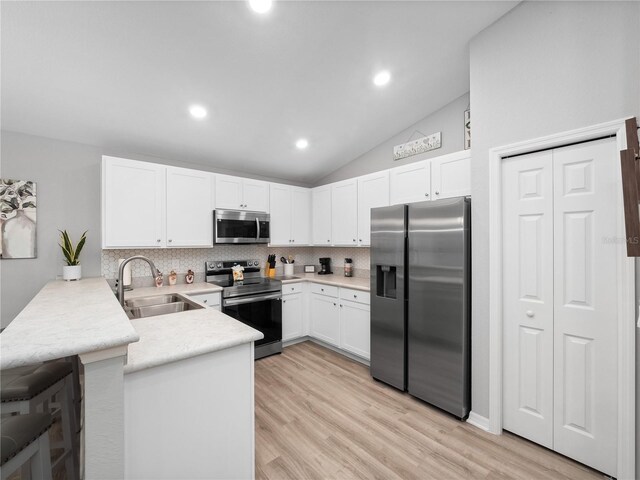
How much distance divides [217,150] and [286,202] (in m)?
1.19

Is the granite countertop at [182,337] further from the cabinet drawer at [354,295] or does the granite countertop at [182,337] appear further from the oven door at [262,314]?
the cabinet drawer at [354,295]

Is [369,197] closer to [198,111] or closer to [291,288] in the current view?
[291,288]

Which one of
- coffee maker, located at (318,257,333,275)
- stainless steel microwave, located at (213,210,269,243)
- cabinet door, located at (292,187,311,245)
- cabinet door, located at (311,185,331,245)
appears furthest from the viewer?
coffee maker, located at (318,257,333,275)

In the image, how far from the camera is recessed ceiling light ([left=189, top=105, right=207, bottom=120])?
8.98ft

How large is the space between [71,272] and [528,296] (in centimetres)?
403

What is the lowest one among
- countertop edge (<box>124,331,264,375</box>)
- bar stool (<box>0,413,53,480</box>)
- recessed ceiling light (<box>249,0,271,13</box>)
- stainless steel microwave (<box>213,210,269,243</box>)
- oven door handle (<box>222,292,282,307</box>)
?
bar stool (<box>0,413,53,480</box>)

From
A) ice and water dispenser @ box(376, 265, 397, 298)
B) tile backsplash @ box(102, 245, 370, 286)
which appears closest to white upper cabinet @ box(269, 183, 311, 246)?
tile backsplash @ box(102, 245, 370, 286)

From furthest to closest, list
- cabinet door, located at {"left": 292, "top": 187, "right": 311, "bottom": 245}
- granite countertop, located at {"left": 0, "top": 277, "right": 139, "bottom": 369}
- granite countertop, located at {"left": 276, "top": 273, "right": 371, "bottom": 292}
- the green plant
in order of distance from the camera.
Answer: cabinet door, located at {"left": 292, "top": 187, "right": 311, "bottom": 245}
granite countertop, located at {"left": 276, "top": 273, "right": 371, "bottom": 292}
the green plant
granite countertop, located at {"left": 0, "top": 277, "right": 139, "bottom": 369}

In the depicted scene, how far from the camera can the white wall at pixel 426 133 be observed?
3043mm

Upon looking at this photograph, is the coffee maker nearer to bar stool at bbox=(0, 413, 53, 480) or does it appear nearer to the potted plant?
the potted plant

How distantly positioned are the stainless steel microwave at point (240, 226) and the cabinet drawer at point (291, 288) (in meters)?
0.70

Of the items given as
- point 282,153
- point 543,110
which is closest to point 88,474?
point 543,110

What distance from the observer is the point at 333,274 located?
448 cm

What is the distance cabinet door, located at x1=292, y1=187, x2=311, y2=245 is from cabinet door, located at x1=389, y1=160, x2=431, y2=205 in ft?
5.06
